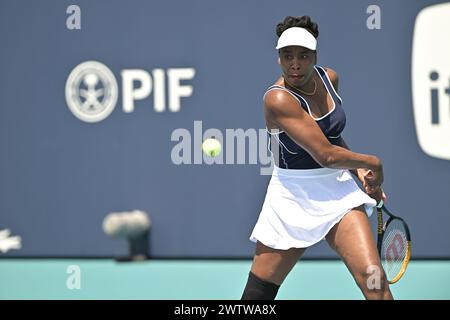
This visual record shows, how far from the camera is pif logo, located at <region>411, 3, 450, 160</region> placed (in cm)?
601

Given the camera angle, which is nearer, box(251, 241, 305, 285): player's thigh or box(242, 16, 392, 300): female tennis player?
box(242, 16, 392, 300): female tennis player

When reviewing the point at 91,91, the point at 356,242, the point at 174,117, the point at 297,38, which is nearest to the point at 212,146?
the point at 174,117

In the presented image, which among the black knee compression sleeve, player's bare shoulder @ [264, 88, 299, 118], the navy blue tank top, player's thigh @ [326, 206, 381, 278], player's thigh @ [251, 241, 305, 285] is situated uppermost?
player's bare shoulder @ [264, 88, 299, 118]

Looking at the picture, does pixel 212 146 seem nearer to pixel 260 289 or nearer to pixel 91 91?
pixel 91 91

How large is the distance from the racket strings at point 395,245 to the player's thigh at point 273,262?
625mm

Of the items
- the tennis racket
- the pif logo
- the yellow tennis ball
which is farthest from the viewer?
the pif logo

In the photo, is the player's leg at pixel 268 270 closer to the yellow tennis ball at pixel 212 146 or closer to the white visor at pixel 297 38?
the white visor at pixel 297 38

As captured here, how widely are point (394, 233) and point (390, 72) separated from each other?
2310mm

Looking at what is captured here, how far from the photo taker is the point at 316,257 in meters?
6.27

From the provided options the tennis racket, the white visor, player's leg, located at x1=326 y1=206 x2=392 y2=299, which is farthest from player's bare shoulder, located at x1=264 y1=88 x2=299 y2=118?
the tennis racket

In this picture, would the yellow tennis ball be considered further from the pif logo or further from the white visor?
the white visor

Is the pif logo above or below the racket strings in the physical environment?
above

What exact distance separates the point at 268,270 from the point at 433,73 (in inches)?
117

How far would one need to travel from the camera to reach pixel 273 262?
3467 mm
